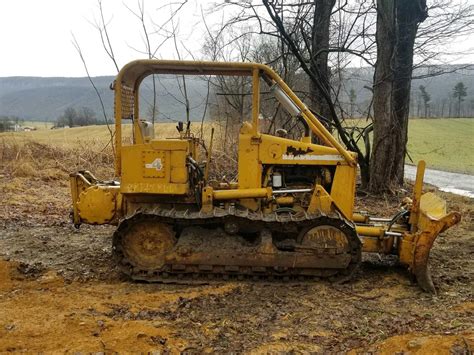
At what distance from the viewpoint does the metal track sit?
5516 millimetres

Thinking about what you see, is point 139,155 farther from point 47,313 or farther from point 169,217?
point 47,313

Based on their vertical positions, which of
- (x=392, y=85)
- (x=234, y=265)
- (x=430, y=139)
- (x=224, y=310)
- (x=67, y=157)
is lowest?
(x=430, y=139)

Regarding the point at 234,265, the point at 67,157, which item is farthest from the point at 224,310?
the point at 67,157

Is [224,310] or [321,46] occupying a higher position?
[321,46]

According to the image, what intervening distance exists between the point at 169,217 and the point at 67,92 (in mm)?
129570

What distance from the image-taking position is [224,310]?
4.78 meters

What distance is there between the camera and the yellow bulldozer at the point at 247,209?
5512mm

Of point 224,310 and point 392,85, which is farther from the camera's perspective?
point 392,85

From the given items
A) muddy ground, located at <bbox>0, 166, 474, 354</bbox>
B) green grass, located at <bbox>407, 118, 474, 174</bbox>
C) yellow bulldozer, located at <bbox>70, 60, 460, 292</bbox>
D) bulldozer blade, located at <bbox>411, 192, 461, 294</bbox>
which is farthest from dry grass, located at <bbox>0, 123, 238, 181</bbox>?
green grass, located at <bbox>407, 118, 474, 174</bbox>

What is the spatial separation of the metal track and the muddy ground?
5.8 inches

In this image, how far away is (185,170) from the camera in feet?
19.0

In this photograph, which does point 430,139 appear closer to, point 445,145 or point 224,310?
point 445,145

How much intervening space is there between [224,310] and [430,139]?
167ft

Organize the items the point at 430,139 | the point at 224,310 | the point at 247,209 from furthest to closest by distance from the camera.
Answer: the point at 430,139 → the point at 247,209 → the point at 224,310
